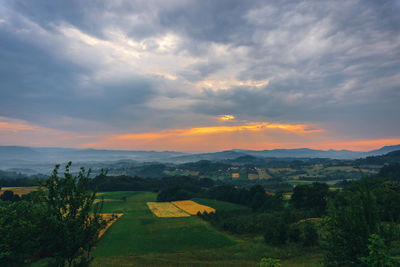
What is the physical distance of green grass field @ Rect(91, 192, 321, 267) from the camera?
102 feet

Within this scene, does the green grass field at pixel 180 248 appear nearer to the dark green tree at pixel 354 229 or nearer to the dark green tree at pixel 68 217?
the dark green tree at pixel 354 229

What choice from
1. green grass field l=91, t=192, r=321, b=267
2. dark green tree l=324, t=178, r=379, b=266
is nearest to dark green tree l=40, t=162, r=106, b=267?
dark green tree l=324, t=178, r=379, b=266

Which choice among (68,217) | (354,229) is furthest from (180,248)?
(354,229)

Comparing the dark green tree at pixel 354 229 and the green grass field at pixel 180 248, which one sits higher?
the dark green tree at pixel 354 229

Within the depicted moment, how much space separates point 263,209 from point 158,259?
6065cm

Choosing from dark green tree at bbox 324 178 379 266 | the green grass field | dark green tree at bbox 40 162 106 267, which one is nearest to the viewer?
dark green tree at bbox 324 178 379 266

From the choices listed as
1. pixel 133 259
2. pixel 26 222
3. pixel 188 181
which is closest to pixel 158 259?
pixel 133 259

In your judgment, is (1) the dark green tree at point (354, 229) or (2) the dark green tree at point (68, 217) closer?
(1) the dark green tree at point (354, 229)

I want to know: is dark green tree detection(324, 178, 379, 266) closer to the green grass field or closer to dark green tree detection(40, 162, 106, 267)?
dark green tree detection(40, 162, 106, 267)

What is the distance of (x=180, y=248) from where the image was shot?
41.3 meters

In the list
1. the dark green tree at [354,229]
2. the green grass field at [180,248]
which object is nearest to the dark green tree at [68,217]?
the dark green tree at [354,229]

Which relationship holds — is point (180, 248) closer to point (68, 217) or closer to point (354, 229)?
point (68, 217)

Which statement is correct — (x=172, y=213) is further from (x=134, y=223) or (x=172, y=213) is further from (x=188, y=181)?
(x=188, y=181)

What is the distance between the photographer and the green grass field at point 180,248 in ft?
102
